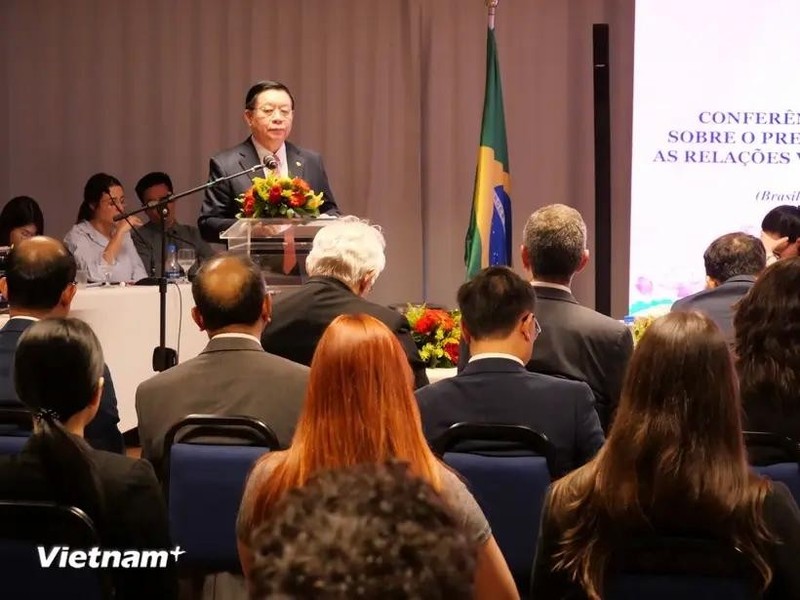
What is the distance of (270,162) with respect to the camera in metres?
4.80

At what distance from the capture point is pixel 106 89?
330 inches

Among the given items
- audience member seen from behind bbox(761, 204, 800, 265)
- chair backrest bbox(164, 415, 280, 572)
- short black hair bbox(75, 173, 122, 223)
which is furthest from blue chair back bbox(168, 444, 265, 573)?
short black hair bbox(75, 173, 122, 223)

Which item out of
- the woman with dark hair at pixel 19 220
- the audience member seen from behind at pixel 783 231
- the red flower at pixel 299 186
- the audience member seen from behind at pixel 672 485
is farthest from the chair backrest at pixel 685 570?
the woman with dark hair at pixel 19 220

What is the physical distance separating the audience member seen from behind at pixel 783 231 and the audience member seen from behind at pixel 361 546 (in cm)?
502

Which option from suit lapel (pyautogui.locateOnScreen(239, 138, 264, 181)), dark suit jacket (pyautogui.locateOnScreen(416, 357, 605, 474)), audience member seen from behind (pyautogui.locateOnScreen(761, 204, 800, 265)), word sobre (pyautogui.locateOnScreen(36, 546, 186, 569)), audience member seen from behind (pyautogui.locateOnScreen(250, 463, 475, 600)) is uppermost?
suit lapel (pyautogui.locateOnScreen(239, 138, 264, 181))

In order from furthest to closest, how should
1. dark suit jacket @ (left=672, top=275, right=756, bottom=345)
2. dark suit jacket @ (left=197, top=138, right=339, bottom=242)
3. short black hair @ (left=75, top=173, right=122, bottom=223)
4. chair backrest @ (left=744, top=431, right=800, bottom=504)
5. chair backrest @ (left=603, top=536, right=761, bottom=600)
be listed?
1. short black hair @ (left=75, top=173, right=122, bottom=223)
2. dark suit jacket @ (left=197, top=138, right=339, bottom=242)
3. dark suit jacket @ (left=672, top=275, right=756, bottom=345)
4. chair backrest @ (left=744, top=431, right=800, bottom=504)
5. chair backrest @ (left=603, top=536, right=761, bottom=600)

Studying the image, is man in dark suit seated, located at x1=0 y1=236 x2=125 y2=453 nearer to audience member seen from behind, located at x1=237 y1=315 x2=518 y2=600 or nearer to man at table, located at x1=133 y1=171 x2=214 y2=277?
audience member seen from behind, located at x1=237 y1=315 x2=518 y2=600

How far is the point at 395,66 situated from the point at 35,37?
256 centimetres

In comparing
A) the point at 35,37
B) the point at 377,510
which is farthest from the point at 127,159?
the point at 377,510

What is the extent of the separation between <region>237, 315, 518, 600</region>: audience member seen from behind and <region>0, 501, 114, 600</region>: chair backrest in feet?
0.95

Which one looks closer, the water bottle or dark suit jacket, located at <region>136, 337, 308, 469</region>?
dark suit jacket, located at <region>136, 337, 308, 469</region>

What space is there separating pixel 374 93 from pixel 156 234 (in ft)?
6.11

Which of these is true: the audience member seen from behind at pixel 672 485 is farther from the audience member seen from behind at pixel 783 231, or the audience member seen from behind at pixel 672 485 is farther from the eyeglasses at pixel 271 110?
the audience member seen from behind at pixel 783 231

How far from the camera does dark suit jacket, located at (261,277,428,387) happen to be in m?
3.81
